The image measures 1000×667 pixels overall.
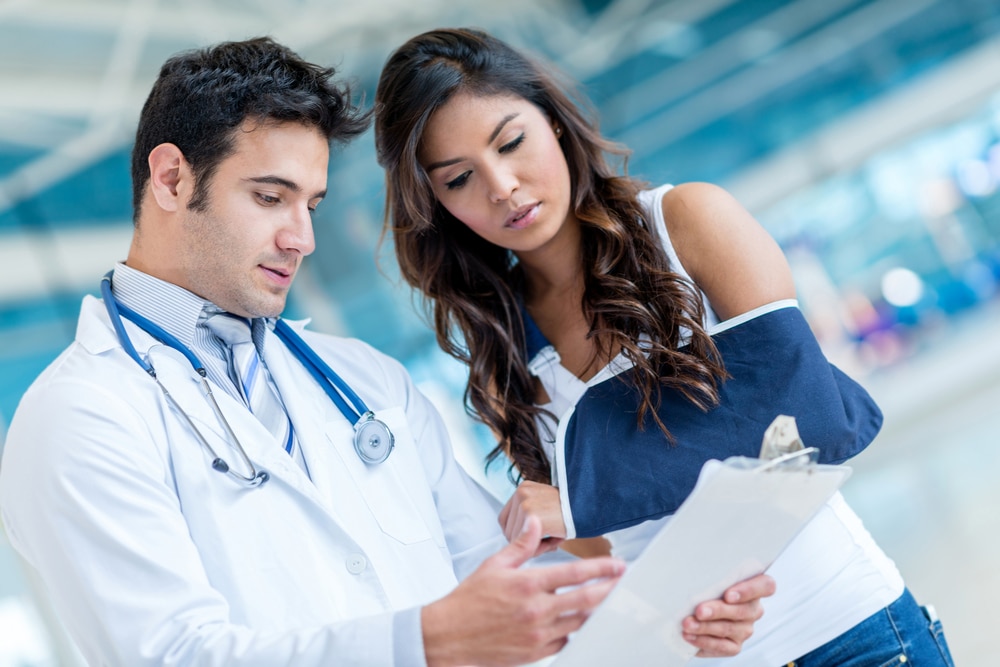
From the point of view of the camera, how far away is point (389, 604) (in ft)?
4.65

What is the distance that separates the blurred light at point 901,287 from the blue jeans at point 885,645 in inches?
244

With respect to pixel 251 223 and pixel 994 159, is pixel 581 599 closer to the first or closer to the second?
pixel 251 223

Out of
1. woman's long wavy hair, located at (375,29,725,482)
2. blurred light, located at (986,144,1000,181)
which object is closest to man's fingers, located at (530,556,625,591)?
woman's long wavy hair, located at (375,29,725,482)

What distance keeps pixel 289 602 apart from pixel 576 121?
1.04 m

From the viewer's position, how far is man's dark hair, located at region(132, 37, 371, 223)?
5.13 ft

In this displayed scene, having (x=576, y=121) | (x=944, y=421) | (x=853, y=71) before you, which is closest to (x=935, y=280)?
(x=944, y=421)

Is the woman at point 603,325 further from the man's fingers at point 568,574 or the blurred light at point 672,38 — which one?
the blurred light at point 672,38

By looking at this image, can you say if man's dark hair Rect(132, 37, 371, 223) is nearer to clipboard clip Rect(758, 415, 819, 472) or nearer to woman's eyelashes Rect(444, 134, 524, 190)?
woman's eyelashes Rect(444, 134, 524, 190)

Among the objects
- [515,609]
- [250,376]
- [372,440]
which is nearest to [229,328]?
[250,376]

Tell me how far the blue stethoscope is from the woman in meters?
0.26

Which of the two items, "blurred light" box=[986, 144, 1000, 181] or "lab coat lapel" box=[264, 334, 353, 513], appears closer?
"lab coat lapel" box=[264, 334, 353, 513]

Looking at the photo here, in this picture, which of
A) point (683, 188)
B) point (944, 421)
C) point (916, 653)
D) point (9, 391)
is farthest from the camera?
point (944, 421)

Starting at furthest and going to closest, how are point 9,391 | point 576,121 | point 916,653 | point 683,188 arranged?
point 9,391 < point 576,121 < point 683,188 < point 916,653

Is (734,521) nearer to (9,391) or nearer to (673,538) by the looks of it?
(673,538)
